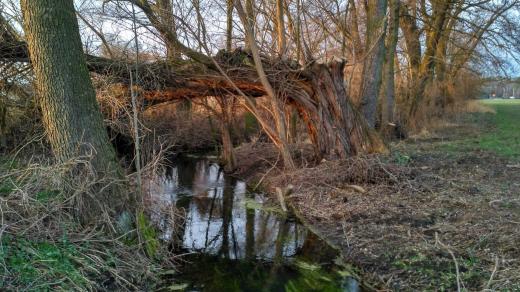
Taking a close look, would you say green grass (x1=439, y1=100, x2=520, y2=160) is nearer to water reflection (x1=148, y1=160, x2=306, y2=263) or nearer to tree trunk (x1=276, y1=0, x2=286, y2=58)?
tree trunk (x1=276, y1=0, x2=286, y2=58)

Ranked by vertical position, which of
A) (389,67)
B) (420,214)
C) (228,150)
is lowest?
(420,214)

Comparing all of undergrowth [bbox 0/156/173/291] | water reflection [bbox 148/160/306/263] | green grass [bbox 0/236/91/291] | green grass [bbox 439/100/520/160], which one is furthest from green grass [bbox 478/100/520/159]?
green grass [bbox 0/236/91/291]

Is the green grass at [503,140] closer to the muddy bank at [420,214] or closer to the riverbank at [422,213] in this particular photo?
the riverbank at [422,213]

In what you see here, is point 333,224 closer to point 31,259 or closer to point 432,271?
point 432,271

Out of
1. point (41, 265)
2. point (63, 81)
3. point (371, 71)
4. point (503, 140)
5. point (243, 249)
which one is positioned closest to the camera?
point (41, 265)

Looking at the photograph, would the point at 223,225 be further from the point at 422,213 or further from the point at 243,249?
the point at 422,213

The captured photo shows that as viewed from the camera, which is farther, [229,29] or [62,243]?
[229,29]

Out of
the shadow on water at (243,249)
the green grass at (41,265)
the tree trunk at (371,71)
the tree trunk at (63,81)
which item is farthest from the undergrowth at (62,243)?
the tree trunk at (371,71)

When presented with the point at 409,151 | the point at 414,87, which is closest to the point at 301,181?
the point at 409,151

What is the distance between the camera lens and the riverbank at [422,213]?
5.72 m

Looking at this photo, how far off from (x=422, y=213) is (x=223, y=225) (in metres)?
3.76

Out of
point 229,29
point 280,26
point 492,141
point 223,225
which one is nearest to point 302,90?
point 280,26

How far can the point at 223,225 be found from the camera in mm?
9234

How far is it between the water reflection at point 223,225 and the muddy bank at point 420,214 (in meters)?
0.61
